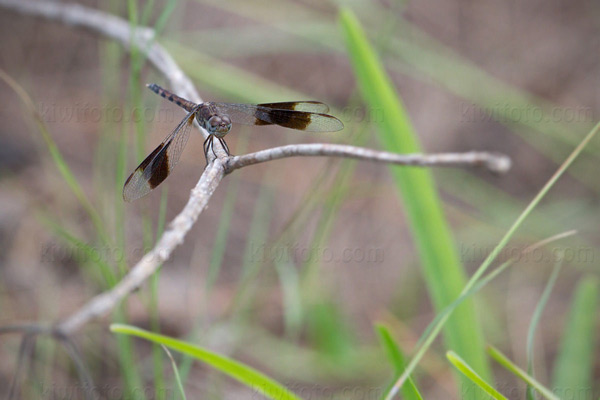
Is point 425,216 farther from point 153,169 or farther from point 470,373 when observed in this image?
point 153,169

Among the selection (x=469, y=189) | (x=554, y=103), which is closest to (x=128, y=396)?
(x=469, y=189)

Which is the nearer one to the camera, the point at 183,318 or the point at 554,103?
the point at 183,318

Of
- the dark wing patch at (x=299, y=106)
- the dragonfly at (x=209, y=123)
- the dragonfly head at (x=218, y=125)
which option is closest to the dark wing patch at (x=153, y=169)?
the dragonfly at (x=209, y=123)

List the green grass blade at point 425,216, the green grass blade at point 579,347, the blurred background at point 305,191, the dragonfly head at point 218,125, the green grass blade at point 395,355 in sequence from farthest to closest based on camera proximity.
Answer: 1. the blurred background at point 305,191
2. the green grass blade at point 579,347
3. the green grass blade at point 425,216
4. the dragonfly head at point 218,125
5. the green grass blade at point 395,355

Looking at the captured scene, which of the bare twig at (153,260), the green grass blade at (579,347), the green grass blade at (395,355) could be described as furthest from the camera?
the green grass blade at (579,347)

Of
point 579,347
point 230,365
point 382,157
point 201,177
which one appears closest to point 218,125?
point 201,177

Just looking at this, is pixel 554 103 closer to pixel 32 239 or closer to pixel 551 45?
pixel 551 45

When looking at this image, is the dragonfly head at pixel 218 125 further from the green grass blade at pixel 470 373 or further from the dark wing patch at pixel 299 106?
the green grass blade at pixel 470 373

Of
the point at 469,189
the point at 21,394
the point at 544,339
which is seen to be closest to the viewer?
the point at 21,394
